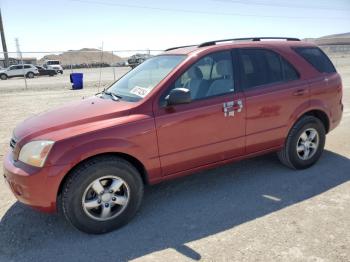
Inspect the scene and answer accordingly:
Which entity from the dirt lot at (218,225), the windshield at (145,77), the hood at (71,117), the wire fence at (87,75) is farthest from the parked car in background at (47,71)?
the hood at (71,117)

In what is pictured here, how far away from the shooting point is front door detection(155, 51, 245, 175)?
363 cm

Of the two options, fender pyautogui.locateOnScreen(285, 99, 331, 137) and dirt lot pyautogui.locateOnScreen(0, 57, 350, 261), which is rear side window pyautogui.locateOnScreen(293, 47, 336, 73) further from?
dirt lot pyautogui.locateOnScreen(0, 57, 350, 261)

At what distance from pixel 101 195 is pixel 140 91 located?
1231 millimetres

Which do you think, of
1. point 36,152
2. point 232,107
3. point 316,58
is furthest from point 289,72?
point 36,152

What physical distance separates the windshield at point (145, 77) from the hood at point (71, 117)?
0.22m

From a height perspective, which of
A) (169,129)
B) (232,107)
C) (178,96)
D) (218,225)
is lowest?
(218,225)

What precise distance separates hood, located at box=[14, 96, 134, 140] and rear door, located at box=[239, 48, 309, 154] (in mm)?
1558

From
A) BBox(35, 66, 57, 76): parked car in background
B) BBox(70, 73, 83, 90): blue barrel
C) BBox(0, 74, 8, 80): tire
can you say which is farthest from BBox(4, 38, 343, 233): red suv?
BBox(35, 66, 57, 76): parked car in background

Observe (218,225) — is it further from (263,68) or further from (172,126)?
(263,68)

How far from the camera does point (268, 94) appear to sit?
168 inches

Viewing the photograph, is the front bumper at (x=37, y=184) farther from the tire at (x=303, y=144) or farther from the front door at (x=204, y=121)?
the tire at (x=303, y=144)

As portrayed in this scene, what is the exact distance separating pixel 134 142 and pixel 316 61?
3057mm

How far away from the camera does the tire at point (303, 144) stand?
4617mm

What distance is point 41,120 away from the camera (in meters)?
3.71
